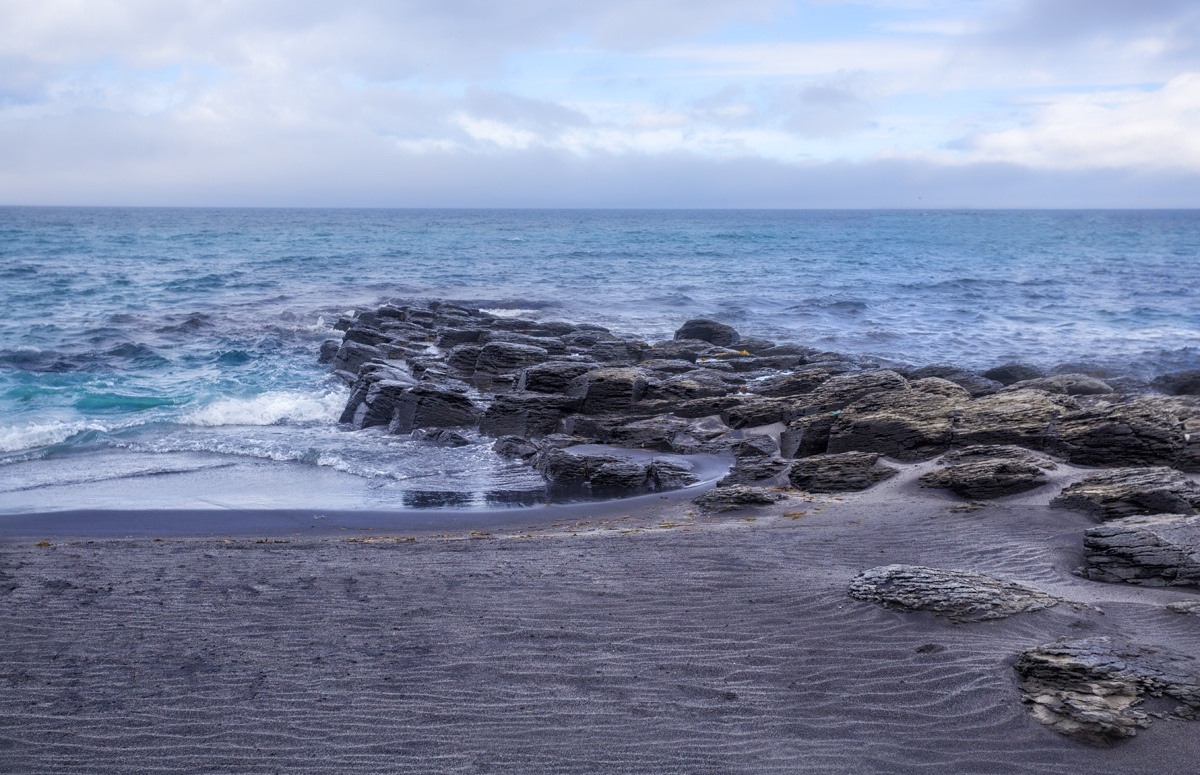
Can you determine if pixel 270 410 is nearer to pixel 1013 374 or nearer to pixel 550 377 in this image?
pixel 550 377

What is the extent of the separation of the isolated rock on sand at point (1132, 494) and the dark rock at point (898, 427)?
7.65ft

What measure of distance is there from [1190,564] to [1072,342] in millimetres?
21143

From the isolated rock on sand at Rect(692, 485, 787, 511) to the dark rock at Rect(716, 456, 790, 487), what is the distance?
822 millimetres

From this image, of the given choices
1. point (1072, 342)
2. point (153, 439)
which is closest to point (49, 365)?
point (153, 439)

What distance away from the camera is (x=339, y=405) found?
17.5 meters

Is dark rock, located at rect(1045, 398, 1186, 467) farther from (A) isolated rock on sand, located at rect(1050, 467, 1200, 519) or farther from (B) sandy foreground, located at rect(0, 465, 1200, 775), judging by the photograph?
(B) sandy foreground, located at rect(0, 465, 1200, 775)

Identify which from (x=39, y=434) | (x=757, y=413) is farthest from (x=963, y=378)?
(x=39, y=434)

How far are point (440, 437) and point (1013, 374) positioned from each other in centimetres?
1220

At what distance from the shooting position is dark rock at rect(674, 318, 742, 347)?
23234 mm

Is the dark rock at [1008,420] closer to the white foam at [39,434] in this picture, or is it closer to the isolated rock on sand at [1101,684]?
the isolated rock on sand at [1101,684]

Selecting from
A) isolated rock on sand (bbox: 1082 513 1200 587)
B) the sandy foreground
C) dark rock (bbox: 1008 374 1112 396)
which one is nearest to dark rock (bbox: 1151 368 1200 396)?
dark rock (bbox: 1008 374 1112 396)

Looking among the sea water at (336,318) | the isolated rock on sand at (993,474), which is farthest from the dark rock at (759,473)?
the sea water at (336,318)

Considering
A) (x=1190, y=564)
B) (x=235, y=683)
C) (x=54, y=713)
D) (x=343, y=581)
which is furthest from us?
Result: (x=343, y=581)

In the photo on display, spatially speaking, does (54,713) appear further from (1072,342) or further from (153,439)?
(1072,342)
